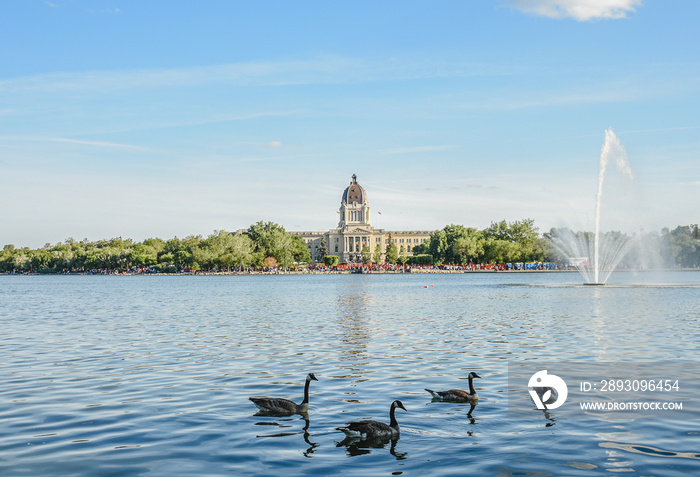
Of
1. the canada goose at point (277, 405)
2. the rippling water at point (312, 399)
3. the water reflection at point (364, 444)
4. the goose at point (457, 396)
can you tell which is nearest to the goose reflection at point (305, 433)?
the rippling water at point (312, 399)

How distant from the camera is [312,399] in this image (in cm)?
1839

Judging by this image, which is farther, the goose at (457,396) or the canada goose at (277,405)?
the goose at (457,396)

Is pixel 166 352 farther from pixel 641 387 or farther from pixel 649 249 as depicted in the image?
pixel 649 249

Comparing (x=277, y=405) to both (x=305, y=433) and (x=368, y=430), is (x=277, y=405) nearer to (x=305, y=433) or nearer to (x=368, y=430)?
(x=305, y=433)

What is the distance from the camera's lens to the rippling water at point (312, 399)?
42.2 feet

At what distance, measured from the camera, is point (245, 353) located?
90.8 ft

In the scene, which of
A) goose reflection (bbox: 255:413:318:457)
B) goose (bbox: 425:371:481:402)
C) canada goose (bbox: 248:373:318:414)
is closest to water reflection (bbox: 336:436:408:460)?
goose reflection (bbox: 255:413:318:457)

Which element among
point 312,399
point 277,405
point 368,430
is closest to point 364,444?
point 368,430

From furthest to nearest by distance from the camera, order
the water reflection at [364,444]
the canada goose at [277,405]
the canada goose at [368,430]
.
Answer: the canada goose at [277,405] → the canada goose at [368,430] → the water reflection at [364,444]

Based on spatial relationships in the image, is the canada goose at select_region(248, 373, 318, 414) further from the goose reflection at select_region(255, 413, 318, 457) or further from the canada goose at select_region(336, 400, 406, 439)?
the canada goose at select_region(336, 400, 406, 439)

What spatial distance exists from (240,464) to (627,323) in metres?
30.7

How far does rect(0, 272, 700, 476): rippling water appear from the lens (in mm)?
12859

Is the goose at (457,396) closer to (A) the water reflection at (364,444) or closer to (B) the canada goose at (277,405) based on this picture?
(B) the canada goose at (277,405)

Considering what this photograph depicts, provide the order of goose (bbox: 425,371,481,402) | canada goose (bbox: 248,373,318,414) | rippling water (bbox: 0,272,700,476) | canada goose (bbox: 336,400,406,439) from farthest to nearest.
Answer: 1. goose (bbox: 425,371,481,402)
2. canada goose (bbox: 248,373,318,414)
3. canada goose (bbox: 336,400,406,439)
4. rippling water (bbox: 0,272,700,476)
